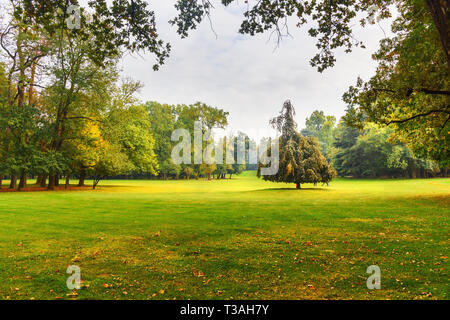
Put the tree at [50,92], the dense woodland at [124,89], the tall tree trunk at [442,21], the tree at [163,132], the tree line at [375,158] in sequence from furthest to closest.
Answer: the tree at [163,132], the tree line at [375,158], the tree at [50,92], the dense woodland at [124,89], the tall tree trunk at [442,21]

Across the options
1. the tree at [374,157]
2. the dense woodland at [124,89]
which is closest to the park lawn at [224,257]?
the dense woodland at [124,89]

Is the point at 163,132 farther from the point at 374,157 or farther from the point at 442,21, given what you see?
the point at 442,21

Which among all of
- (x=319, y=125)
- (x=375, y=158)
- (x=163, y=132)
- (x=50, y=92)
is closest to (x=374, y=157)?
(x=375, y=158)

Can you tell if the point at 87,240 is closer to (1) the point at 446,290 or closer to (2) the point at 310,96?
(1) the point at 446,290

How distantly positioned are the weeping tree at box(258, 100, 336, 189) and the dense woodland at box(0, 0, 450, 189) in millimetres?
316

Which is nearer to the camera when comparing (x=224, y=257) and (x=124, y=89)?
(x=224, y=257)

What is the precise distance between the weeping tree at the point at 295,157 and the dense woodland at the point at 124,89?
316mm

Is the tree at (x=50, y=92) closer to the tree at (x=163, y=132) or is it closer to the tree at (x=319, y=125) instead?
the tree at (x=163, y=132)

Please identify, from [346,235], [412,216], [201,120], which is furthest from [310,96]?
[201,120]

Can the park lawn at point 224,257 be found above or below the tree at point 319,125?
below

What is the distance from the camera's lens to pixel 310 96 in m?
34.8

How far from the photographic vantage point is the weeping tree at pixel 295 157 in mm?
28609

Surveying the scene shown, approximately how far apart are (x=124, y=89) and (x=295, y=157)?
24598mm

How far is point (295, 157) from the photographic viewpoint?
29344 millimetres
